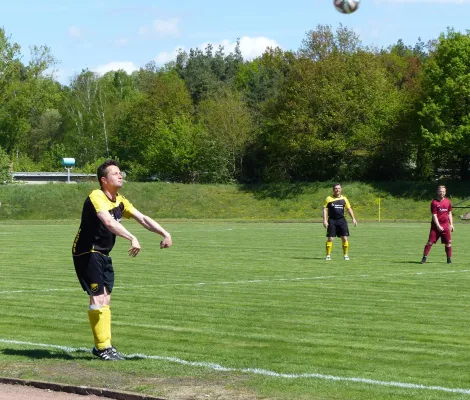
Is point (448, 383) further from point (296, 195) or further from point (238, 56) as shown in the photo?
point (238, 56)

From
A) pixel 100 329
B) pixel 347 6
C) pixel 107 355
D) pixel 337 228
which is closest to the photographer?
pixel 107 355

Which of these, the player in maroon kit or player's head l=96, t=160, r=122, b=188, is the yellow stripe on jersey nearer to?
player's head l=96, t=160, r=122, b=188

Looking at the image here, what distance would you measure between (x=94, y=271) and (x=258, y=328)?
3.08m


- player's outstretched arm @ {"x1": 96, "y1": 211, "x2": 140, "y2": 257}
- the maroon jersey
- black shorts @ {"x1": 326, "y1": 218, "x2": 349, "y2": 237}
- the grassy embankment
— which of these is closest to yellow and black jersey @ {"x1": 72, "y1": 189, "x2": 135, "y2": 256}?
player's outstretched arm @ {"x1": 96, "y1": 211, "x2": 140, "y2": 257}

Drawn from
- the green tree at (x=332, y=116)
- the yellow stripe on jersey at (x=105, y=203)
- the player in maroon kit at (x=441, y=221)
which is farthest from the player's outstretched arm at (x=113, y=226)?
the green tree at (x=332, y=116)

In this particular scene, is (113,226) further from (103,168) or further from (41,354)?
(41,354)

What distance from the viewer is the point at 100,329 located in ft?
33.5

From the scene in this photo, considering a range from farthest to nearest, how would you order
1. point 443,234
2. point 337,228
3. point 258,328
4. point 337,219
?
point 337,219 → point 337,228 → point 443,234 → point 258,328

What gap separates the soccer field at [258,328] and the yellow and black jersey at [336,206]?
2.47m

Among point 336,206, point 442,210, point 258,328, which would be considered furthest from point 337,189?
point 258,328

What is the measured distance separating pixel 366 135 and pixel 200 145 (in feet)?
56.6

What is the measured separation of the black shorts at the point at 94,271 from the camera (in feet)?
33.5

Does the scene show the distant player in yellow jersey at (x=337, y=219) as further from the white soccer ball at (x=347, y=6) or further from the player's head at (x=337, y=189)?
the white soccer ball at (x=347, y=6)

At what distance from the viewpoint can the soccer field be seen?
9.04m
